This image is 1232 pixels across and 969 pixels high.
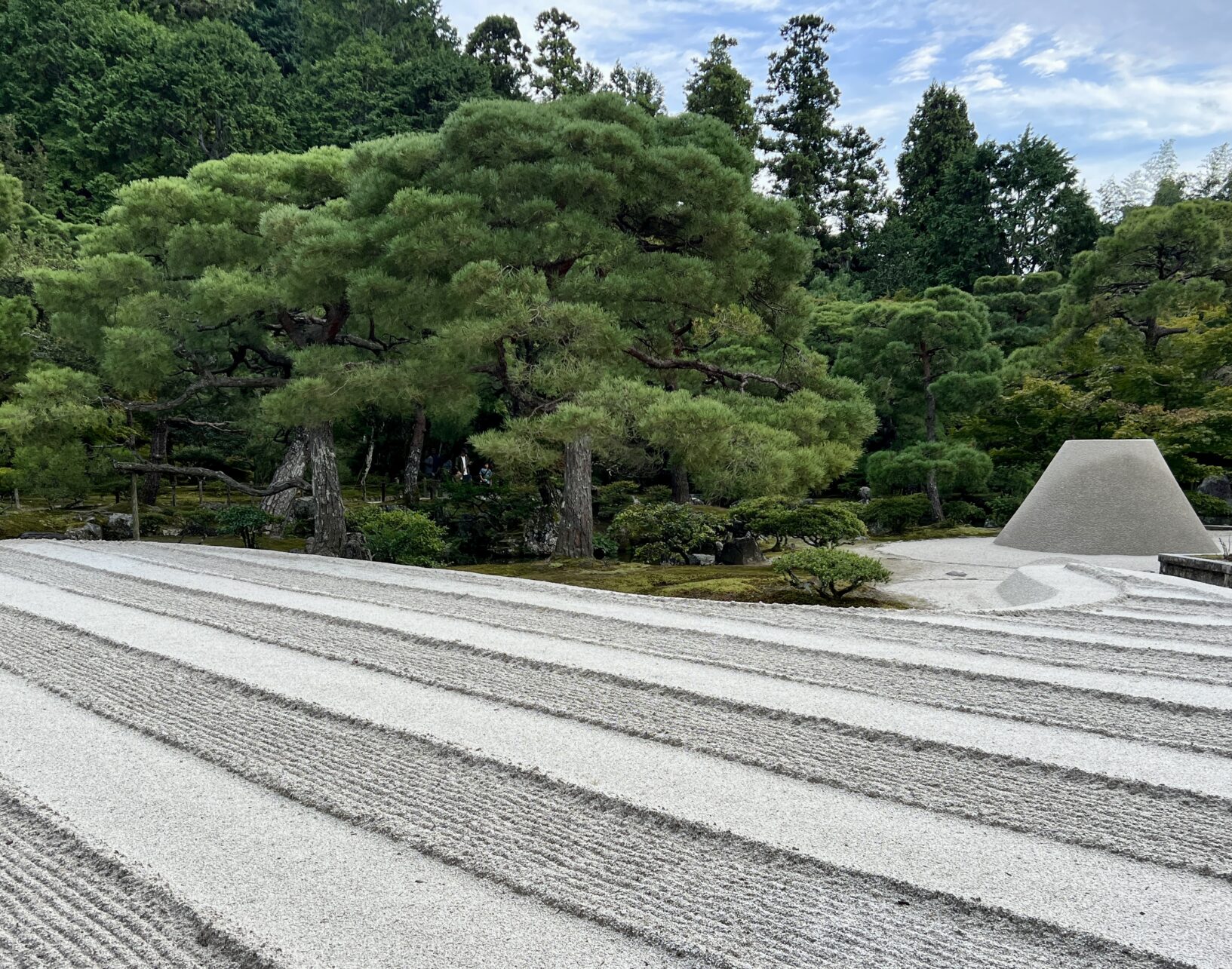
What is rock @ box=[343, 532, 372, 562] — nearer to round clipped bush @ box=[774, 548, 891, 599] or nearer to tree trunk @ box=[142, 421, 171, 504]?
tree trunk @ box=[142, 421, 171, 504]

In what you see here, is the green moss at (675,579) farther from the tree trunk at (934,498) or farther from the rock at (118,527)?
the rock at (118,527)

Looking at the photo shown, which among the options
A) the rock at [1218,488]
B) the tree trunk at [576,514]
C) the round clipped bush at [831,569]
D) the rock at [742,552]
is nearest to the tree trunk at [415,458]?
the tree trunk at [576,514]

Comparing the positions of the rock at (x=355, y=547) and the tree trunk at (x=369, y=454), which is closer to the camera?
the rock at (x=355, y=547)

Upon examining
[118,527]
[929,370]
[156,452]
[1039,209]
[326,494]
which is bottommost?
[118,527]

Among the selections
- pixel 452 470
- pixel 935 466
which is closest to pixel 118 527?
pixel 452 470

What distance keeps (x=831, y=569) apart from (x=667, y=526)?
9.72ft

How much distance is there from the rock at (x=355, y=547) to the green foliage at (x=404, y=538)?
1.57ft

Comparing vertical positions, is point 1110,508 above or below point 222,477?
below

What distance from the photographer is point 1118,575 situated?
7953 mm

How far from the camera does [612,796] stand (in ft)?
9.28

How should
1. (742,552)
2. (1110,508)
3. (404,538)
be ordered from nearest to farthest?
(742,552) < (404,538) < (1110,508)

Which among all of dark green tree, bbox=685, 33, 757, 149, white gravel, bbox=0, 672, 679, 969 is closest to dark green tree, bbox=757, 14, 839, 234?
dark green tree, bbox=685, 33, 757, 149

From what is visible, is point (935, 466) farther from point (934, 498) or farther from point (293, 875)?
point (293, 875)

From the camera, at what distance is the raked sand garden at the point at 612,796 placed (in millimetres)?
2066
